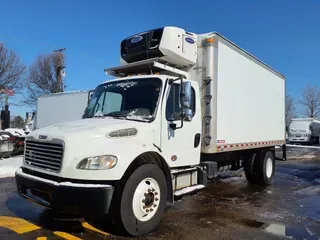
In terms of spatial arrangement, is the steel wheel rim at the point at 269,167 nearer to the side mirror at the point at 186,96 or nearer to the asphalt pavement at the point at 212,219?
the asphalt pavement at the point at 212,219

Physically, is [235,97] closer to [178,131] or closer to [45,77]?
[178,131]

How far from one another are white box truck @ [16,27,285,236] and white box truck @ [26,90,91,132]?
37.5 feet

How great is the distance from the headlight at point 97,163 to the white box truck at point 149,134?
14 millimetres

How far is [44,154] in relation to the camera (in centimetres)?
480

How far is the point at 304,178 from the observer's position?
11805mm

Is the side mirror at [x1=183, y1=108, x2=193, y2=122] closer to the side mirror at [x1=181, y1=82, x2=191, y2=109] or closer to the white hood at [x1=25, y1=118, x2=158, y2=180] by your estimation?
the side mirror at [x1=181, y1=82, x2=191, y2=109]

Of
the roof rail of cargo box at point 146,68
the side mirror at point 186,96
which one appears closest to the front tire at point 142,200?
the side mirror at point 186,96

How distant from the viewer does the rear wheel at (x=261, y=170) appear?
9.63 metres

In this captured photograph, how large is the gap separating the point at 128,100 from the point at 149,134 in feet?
3.00

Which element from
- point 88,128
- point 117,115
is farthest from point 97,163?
point 117,115

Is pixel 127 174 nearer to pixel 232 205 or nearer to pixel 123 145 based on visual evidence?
pixel 123 145

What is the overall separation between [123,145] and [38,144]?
1.44 m

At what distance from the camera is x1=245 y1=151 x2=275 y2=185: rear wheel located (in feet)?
31.6

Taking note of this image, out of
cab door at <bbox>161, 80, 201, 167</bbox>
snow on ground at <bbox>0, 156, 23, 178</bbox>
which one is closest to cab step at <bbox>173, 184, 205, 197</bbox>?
cab door at <bbox>161, 80, 201, 167</bbox>
